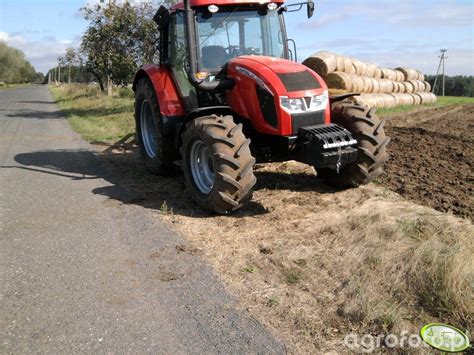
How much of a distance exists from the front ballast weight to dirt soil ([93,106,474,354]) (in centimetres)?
61

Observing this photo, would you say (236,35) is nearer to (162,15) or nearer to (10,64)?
(162,15)

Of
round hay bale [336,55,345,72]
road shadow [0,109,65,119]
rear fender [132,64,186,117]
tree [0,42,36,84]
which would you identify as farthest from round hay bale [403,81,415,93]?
tree [0,42,36,84]

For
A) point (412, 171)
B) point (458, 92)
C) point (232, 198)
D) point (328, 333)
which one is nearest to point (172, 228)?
point (232, 198)

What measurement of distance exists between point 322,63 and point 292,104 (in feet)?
35.2

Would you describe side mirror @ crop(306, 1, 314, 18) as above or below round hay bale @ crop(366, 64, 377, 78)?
above

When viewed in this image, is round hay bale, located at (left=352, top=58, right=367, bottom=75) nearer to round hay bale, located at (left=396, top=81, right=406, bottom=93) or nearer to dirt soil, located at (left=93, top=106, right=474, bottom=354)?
round hay bale, located at (left=396, top=81, right=406, bottom=93)

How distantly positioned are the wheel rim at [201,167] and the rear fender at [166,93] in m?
1.02

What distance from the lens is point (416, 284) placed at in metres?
3.45

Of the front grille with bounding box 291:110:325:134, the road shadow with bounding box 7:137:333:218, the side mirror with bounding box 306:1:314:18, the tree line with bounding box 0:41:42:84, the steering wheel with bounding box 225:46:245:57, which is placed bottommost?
the road shadow with bounding box 7:137:333:218

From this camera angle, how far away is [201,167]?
565cm

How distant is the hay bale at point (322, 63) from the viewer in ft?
50.2

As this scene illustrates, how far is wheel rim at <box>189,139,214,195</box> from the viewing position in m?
5.51

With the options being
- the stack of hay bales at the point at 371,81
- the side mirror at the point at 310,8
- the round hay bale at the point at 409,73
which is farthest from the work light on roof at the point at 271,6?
the round hay bale at the point at 409,73

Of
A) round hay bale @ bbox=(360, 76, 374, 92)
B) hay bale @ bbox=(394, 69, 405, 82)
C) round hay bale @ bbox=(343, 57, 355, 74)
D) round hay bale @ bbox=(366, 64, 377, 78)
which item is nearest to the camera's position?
round hay bale @ bbox=(343, 57, 355, 74)
